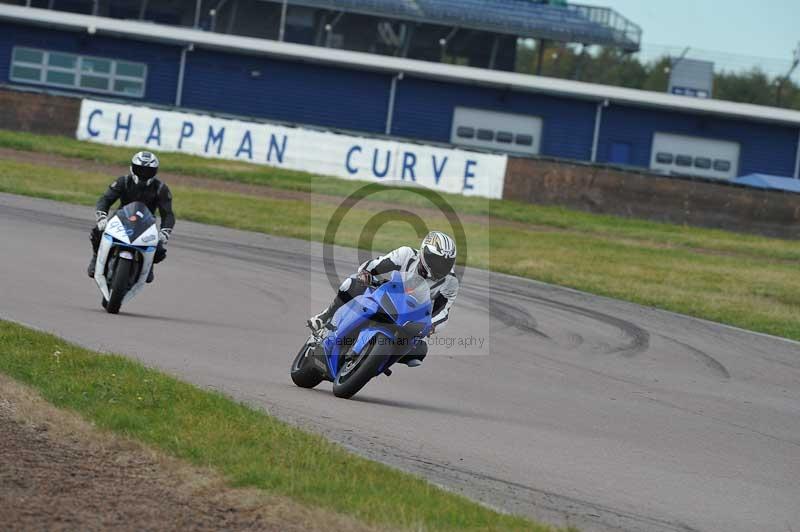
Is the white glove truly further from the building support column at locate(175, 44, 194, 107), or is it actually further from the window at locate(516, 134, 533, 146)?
the window at locate(516, 134, 533, 146)

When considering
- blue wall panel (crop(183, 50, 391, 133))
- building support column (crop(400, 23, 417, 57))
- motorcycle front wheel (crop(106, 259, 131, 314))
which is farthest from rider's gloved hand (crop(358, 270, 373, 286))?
building support column (crop(400, 23, 417, 57))

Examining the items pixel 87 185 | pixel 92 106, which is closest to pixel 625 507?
pixel 87 185

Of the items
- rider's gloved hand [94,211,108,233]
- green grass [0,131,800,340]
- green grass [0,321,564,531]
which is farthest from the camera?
green grass [0,131,800,340]

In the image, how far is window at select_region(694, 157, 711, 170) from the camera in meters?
45.8

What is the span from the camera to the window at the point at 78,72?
45625 millimetres

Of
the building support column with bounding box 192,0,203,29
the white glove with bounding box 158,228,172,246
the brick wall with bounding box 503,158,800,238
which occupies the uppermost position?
the building support column with bounding box 192,0,203,29

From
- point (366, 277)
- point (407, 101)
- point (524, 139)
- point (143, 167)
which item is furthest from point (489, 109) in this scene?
point (366, 277)

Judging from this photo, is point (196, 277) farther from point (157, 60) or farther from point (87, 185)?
point (157, 60)

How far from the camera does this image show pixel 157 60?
4566 cm

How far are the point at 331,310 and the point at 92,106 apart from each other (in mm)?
26078

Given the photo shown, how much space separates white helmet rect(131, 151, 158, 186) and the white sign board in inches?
743

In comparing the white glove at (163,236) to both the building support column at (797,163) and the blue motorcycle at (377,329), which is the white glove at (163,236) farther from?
the building support column at (797,163)

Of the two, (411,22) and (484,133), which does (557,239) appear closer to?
(484,133)

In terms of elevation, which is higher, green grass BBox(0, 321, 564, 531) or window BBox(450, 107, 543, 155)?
window BBox(450, 107, 543, 155)
